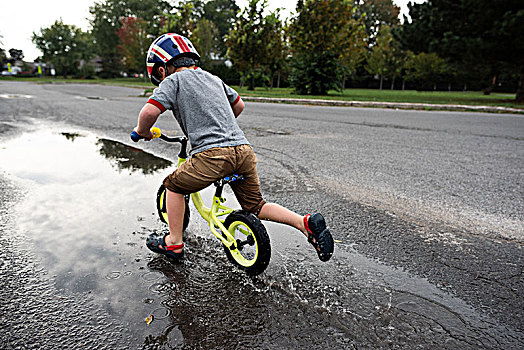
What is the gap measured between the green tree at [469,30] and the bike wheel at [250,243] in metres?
Answer: 20.4

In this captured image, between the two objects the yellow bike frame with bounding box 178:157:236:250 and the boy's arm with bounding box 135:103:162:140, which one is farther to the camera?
the yellow bike frame with bounding box 178:157:236:250

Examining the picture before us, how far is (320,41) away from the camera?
77.0 ft

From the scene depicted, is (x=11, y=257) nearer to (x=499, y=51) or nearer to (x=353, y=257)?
(x=353, y=257)

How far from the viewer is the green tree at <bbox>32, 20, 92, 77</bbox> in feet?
209

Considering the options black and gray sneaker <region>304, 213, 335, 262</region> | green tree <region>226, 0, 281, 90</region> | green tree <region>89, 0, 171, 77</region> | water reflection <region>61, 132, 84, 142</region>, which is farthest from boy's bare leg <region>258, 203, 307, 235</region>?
green tree <region>89, 0, 171, 77</region>

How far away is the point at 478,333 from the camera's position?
2.08 metres

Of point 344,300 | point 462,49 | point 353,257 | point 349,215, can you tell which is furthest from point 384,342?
point 462,49

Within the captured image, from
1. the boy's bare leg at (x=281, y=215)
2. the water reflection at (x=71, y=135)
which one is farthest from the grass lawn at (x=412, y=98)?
the boy's bare leg at (x=281, y=215)

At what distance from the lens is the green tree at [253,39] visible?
2688 cm

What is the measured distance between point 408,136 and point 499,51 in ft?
53.0

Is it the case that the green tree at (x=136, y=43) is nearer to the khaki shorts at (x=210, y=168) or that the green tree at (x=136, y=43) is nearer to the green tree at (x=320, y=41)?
the green tree at (x=320, y=41)

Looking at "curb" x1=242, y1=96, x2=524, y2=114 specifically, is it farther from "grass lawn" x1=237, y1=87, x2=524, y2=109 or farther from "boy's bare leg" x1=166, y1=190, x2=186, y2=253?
"boy's bare leg" x1=166, y1=190, x2=186, y2=253

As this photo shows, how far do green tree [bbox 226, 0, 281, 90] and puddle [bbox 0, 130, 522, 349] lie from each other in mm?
24993

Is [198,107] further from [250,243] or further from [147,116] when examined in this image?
[250,243]
